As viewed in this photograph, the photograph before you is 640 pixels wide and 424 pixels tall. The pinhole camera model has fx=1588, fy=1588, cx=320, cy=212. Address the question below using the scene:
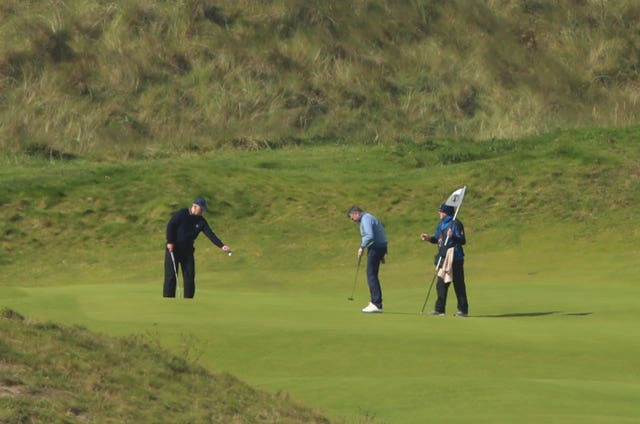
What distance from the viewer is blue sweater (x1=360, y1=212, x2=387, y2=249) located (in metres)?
23.1

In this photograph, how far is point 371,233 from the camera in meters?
23.2

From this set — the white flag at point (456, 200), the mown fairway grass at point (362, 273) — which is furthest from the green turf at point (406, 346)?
the white flag at point (456, 200)

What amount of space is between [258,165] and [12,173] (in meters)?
7.36

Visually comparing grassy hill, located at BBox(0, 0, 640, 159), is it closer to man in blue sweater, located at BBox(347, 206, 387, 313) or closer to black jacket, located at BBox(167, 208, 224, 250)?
black jacket, located at BBox(167, 208, 224, 250)

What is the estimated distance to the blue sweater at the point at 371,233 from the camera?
75.8 ft

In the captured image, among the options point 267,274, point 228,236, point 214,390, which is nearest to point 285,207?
point 228,236

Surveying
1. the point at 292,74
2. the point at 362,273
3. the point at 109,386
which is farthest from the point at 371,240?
the point at 292,74

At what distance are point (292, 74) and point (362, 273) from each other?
23.9 m

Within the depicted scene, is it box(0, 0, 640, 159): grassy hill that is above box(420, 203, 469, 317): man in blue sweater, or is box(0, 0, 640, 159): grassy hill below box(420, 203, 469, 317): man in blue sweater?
above

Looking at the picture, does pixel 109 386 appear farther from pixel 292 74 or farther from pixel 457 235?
pixel 292 74

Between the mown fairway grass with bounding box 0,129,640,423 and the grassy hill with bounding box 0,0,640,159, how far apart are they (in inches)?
151

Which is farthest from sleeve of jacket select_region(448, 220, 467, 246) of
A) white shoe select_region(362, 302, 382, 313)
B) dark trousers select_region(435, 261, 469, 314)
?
white shoe select_region(362, 302, 382, 313)

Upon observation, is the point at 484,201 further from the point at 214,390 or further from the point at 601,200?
the point at 214,390

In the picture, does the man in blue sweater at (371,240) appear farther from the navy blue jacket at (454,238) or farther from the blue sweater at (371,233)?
the navy blue jacket at (454,238)
